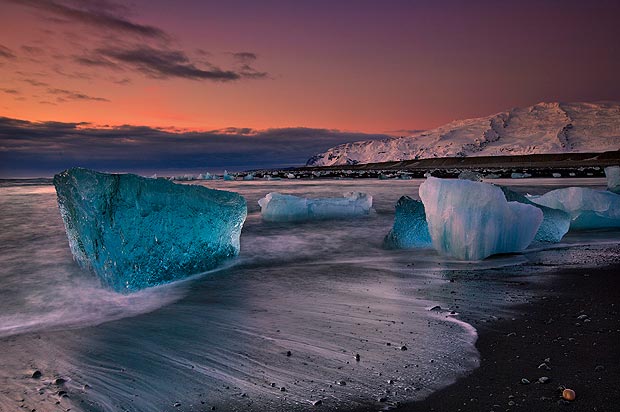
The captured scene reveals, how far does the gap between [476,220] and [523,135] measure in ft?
437

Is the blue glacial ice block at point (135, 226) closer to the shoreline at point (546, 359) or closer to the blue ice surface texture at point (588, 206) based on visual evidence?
the shoreline at point (546, 359)

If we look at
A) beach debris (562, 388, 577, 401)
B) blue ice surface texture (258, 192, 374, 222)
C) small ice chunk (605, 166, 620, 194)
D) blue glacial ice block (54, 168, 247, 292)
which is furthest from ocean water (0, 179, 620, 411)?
small ice chunk (605, 166, 620, 194)

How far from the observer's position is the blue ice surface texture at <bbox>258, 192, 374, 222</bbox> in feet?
41.3

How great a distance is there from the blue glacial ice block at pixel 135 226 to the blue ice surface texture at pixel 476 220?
11.7 feet

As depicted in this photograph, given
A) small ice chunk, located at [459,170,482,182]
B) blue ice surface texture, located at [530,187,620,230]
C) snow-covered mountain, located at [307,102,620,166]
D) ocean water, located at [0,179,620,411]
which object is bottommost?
ocean water, located at [0,179,620,411]

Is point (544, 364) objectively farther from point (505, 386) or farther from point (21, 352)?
point (21, 352)

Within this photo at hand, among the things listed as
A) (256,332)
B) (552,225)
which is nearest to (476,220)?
(552,225)

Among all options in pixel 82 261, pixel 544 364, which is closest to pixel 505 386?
pixel 544 364

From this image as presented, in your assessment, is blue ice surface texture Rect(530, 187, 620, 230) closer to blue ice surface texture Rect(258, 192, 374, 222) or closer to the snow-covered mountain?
blue ice surface texture Rect(258, 192, 374, 222)

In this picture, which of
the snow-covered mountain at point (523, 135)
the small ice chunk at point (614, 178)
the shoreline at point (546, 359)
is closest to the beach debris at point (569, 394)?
the shoreline at point (546, 359)

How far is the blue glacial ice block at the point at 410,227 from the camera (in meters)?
7.85

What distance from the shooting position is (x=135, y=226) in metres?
5.61

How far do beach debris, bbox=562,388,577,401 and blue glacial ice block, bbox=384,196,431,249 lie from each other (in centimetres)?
559

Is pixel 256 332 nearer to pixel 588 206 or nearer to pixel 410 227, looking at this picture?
pixel 410 227
